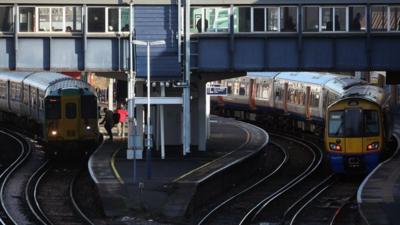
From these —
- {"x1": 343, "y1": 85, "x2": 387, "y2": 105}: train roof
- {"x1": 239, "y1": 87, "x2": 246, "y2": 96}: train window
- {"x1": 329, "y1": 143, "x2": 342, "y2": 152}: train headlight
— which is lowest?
{"x1": 329, "y1": 143, "x2": 342, "y2": 152}: train headlight

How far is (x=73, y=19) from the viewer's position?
32.4 m

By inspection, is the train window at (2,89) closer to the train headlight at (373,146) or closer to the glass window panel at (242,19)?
the glass window panel at (242,19)

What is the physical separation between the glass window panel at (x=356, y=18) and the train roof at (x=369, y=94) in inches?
92.2

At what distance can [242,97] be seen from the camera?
5284cm

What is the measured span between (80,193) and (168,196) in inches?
187

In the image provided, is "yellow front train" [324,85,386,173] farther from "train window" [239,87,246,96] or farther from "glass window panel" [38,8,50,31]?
"train window" [239,87,246,96]

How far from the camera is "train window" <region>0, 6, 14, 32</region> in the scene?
3206 centimetres

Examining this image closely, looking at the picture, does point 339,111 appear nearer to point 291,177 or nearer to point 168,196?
point 291,177

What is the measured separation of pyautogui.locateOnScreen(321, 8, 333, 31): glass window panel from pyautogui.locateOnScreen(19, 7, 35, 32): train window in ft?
36.5

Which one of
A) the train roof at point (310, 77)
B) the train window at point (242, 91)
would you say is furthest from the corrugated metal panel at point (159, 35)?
the train window at point (242, 91)

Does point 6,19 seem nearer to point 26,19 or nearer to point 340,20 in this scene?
point 26,19

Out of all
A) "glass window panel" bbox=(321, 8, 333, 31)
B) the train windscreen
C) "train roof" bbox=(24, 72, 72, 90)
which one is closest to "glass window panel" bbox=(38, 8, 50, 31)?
"train roof" bbox=(24, 72, 72, 90)

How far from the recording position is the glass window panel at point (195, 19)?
3288 centimetres

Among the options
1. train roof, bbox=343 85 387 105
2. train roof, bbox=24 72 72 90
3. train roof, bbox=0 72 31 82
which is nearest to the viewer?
train roof, bbox=343 85 387 105
